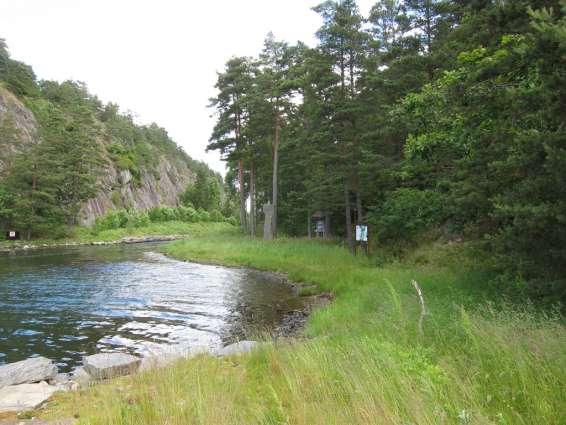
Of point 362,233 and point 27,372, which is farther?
point 362,233

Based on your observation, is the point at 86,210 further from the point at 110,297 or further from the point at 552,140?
the point at 552,140

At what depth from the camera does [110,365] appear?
626 cm

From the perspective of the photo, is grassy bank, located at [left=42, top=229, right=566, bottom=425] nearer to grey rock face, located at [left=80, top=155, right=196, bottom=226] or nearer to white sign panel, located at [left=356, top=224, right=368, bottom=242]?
white sign panel, located at [left=356, top=224, right=368, bottom=242]

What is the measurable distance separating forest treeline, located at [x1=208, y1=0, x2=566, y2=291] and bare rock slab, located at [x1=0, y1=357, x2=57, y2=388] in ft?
23.8

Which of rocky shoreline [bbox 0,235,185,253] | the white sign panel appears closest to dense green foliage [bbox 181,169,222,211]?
rocky shoreline [bbox 0,235,185,253]

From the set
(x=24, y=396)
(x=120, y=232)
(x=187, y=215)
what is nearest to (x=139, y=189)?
(x=187, y=215)

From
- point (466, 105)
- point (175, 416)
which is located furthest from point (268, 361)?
point (466, 105)

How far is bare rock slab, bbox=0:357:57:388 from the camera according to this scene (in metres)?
5.95

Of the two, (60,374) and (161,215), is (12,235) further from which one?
(60,374)

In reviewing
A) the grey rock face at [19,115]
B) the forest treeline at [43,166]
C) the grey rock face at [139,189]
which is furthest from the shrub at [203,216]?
the grey rock face at [19,115]

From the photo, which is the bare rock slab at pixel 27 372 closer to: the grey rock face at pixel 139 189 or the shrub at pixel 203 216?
the grey rock face at pixel 139 189

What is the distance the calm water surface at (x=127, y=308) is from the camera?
8.72 metres

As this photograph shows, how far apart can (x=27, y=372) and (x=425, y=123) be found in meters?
9.18

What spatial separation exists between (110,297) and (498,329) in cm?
1263
